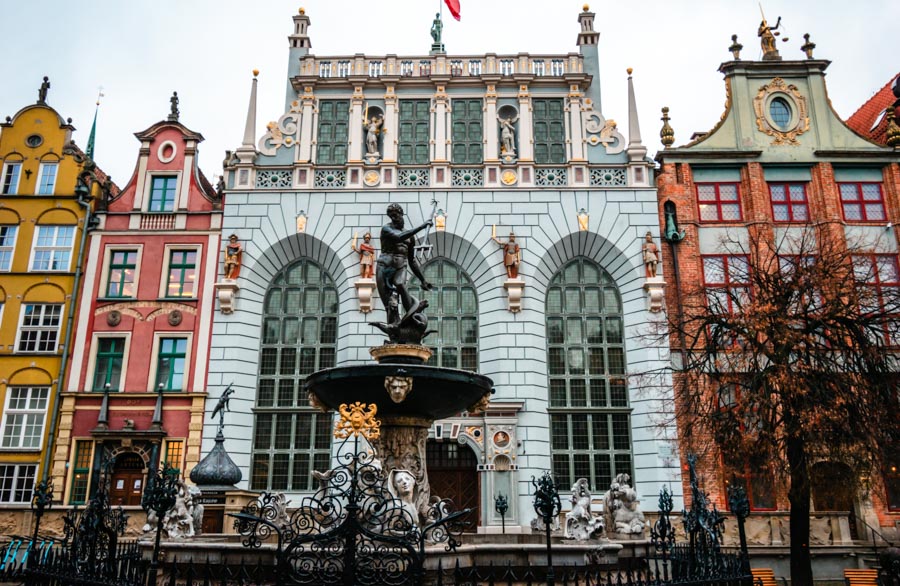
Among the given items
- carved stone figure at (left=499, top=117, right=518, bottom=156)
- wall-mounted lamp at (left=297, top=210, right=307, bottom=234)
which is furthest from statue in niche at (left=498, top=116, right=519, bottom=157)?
wall-mounted lamp at (left=297, top=210, right=307, bottom=234)

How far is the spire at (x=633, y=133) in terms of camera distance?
94.5 feet

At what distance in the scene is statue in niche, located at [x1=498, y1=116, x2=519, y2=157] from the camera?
29.0 m

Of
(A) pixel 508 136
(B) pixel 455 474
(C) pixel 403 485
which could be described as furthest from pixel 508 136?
(C) pixel 403 485

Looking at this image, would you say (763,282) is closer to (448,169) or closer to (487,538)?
(487,538)

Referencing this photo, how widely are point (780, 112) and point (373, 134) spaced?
625 inches

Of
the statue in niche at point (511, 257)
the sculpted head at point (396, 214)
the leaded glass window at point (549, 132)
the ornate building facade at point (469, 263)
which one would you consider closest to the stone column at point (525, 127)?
the ornate building facade at point (469, 263)

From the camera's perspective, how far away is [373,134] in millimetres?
29234

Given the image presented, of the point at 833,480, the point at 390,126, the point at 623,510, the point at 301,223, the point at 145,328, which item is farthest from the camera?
the point at 390,126

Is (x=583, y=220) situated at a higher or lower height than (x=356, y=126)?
lower

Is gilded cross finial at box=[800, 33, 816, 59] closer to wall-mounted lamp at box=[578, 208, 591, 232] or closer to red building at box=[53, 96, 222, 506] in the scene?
wall-mounted lamp at box=[578, 208, 591, 232]

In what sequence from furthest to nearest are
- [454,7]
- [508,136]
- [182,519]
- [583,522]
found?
1. [454,7]
2. [508,136]
3. [182,519]
4. [583,522]

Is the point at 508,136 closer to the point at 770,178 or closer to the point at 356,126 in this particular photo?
the point at 356,126

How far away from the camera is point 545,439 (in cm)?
2594

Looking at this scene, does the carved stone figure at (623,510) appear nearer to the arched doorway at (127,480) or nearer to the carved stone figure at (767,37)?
the arched doorway at (127,480)
